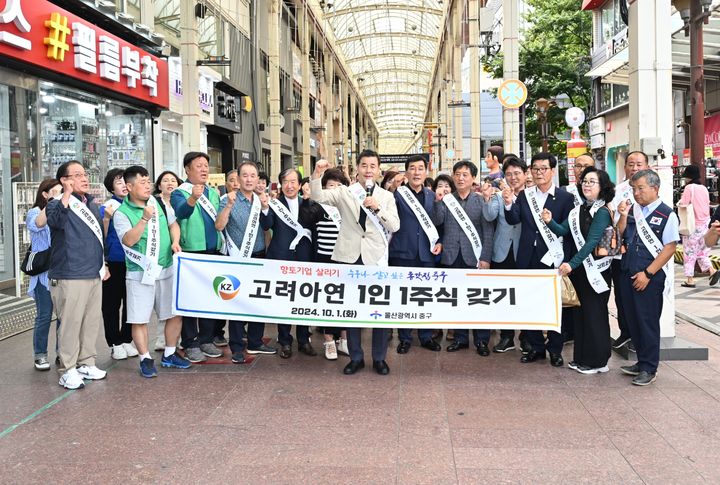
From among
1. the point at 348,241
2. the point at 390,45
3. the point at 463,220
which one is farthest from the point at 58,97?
the point at 390,45

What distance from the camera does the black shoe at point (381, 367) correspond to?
5.92 metres

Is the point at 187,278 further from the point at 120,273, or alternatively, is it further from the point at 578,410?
the point at 578,410

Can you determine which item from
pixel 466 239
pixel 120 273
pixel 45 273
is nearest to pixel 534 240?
pixel 466 239

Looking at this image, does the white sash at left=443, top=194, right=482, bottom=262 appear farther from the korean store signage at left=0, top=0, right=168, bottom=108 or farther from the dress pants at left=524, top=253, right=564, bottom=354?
the korean store signage at left=0, top=0, right=168, bottom=108

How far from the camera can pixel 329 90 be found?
41.8m

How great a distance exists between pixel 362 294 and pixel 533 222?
1.69 metres

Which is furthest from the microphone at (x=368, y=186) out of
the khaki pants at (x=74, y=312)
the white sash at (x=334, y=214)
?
the khaki pants at (x=74, y=312)

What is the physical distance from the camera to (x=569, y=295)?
587 cm

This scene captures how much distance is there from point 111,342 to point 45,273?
3.24 feet

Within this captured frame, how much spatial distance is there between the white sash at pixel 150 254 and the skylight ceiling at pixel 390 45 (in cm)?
3296

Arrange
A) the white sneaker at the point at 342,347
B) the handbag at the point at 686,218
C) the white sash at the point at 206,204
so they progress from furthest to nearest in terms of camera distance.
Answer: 1. the handbag at the point at 686,218
2. the white sneaker at the point at 342,347
3. the white sash at the point at 206,204

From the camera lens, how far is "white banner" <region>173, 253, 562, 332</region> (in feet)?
19.7

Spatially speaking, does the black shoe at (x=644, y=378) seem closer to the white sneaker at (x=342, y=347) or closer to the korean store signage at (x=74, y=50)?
the white sneaker at (x=342, y=347)

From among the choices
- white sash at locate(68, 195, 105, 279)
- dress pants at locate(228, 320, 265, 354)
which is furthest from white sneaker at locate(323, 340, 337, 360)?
white sash at locate(68, 195, 105, 279)
